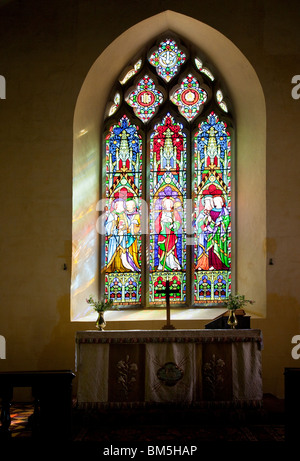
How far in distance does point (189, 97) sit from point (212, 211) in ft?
6.15

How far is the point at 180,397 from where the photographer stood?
5469 millimetres

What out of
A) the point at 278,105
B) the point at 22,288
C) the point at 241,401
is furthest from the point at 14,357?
the point at 278,105

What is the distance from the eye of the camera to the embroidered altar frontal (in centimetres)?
551

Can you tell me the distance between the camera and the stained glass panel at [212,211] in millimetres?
7875

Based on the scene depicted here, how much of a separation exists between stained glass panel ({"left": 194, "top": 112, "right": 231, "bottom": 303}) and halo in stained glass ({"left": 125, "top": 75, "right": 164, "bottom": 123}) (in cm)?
82

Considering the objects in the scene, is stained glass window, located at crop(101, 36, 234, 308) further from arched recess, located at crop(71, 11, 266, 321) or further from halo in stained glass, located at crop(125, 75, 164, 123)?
arched recess, located at crop(71, 11, 266, 321)

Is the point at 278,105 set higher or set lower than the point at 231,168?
higher

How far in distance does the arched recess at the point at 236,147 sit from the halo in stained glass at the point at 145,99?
420mm

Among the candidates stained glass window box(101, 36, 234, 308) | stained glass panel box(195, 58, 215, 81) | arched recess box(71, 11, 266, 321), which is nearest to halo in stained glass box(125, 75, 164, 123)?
stained glass window box(101, 36, 234, 308)
